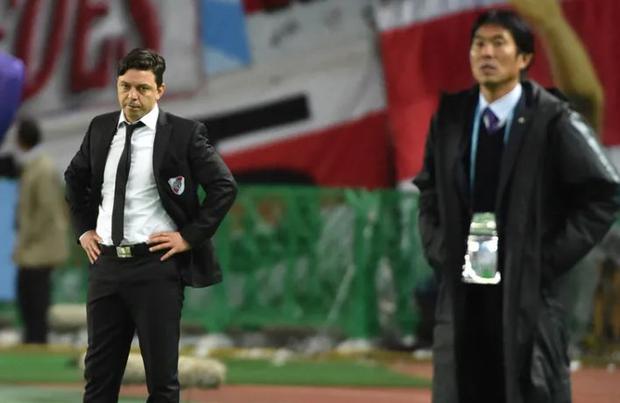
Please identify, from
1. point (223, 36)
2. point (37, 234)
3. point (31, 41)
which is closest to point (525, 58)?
point (37, 234)

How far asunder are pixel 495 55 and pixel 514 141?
0.35 metres

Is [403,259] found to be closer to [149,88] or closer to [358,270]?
[358,270]

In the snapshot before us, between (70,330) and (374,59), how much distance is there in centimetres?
396

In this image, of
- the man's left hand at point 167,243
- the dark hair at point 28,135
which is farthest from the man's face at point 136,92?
the dark hair at point 28,135

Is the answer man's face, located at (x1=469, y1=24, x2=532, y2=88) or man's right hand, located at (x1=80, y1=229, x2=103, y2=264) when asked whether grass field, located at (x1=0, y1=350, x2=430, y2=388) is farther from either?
man's face, located at (x1=469, y1=24, x2=532, y2=88)

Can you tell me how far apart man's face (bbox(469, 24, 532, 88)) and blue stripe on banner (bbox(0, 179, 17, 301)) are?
11.2 m

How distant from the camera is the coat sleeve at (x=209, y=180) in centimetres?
752

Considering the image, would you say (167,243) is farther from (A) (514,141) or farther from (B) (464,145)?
(A) (514,141)

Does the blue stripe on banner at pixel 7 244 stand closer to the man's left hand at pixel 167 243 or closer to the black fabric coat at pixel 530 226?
the man's left hand at pixel 167 243

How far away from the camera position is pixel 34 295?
16.0 meters

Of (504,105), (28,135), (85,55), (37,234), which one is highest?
(85,55)

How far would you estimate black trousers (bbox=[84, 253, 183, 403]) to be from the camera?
24.3 feet

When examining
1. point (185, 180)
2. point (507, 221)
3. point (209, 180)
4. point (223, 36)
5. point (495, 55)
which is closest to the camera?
point (507, 221)

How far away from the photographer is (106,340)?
293 inches
